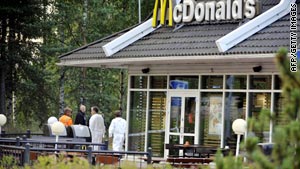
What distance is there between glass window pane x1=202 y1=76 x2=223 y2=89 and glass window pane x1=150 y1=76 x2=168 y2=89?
1.54 meters

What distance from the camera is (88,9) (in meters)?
39.9

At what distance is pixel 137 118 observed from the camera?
24484mm

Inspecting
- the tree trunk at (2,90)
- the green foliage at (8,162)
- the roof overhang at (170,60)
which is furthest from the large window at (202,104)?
the tree trunk at (2,90)

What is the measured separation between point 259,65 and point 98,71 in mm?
22133

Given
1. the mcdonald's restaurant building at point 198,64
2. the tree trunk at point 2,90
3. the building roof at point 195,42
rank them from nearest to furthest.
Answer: the building roof at point 195,42 → the mcdonald's restaurant building at point 198,64 → the tree trunk at point 2,90

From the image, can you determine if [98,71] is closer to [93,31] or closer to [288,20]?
[93,31]

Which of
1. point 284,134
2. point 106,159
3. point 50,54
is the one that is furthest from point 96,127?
point 284,134

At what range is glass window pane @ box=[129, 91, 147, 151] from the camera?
24.2 m

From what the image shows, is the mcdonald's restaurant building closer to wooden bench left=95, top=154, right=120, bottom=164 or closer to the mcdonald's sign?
the mcdonald's sign

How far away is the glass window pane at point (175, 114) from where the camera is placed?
2298cm

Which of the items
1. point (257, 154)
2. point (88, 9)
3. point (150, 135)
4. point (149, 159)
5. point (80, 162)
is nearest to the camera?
point (257, 154)

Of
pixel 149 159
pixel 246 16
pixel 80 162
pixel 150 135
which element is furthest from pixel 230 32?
pixel 80 162

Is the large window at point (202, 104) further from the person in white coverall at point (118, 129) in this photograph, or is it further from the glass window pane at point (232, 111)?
the person in white coverall at point (118, 129)

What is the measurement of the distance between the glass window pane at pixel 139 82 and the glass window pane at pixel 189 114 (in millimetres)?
1927
